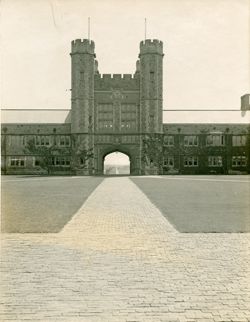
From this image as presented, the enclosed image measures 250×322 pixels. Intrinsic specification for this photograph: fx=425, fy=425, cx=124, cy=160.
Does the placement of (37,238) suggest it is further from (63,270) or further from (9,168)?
(9,168)

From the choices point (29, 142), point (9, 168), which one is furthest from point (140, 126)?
point (9, 168)

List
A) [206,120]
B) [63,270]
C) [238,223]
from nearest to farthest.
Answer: [63,270], [238,223], [206,120]

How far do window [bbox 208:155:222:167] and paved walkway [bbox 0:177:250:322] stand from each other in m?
39.9

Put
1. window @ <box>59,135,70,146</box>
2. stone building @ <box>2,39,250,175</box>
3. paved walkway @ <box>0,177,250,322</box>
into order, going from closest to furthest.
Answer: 1. paved walkway @ <box>0,177,250,322</box>
2. stone building @ <box>2,39,250,175</box>
3. window @ <box>59,135,70,146</box>

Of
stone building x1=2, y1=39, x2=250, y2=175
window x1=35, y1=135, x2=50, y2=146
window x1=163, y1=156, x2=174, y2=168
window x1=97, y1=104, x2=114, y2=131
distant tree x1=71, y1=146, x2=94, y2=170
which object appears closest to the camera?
distant tree x1=71, y1=146, x2=94, y2=170

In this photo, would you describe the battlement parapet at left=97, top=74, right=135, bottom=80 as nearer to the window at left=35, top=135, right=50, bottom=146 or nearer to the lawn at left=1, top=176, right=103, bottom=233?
the window at left=35, top=135, right=50, bottom=146

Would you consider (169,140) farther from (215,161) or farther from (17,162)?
(17,162)

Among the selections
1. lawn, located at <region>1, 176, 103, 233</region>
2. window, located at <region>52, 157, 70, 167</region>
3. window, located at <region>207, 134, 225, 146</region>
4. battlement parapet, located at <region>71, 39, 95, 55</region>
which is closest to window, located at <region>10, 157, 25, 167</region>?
window, located at <region>52, 157, 70, 167</region>

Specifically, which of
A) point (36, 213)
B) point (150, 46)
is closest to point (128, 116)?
point (150, 46)

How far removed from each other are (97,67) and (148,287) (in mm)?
48717

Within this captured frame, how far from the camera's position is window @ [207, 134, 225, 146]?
49688mm

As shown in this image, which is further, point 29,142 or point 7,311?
point 29,142

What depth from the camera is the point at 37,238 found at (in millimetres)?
8977

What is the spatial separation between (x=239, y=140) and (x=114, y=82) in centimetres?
1610
